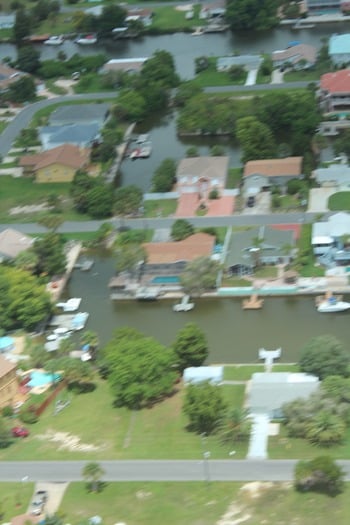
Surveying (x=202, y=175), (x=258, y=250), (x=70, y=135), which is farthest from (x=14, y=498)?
(x=70, y=135)

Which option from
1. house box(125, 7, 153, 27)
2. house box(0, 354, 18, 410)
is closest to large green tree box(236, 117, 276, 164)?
house box(0, 354, 18, 410)

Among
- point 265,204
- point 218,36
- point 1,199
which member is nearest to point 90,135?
point 1,199

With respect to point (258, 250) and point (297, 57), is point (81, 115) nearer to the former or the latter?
point (297, 57)

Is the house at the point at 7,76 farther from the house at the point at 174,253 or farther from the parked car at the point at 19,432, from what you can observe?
the parked car at the point at 19,432

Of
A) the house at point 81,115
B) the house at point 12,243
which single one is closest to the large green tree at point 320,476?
the house at point 12,243

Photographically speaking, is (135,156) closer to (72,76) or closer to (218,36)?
(72,76)

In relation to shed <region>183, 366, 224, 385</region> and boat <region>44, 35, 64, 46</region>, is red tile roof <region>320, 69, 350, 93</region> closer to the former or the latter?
shed <region>183, 366, 224, 385</region>
